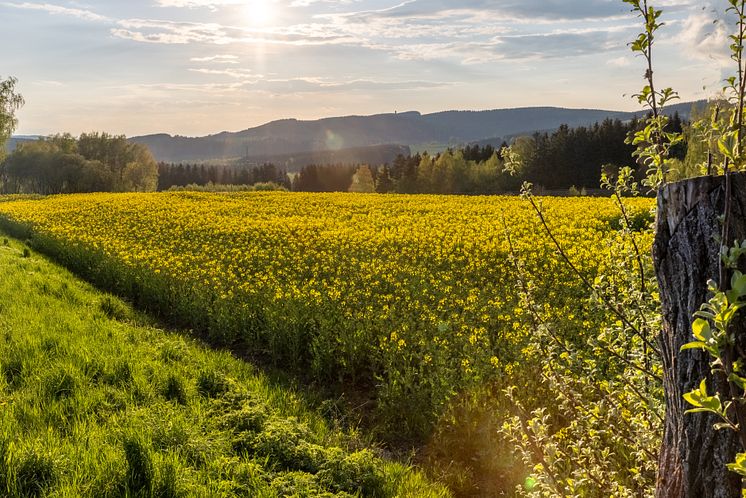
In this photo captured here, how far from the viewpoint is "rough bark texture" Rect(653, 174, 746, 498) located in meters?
2.05

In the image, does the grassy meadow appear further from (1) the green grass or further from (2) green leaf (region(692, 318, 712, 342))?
(2) green leaf (region(692, 318, 712, 342))

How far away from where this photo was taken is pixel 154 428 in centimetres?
504

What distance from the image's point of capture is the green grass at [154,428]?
432 cm

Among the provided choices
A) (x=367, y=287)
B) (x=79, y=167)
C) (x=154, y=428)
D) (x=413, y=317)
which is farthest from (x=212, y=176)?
(x=154, y=428)

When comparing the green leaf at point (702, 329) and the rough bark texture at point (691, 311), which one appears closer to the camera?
the green leaf at point (702, 329)

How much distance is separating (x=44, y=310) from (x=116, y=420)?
5031mm

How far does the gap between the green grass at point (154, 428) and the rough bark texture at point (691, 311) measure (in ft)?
10.3

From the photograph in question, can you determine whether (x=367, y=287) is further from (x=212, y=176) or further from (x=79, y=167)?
(x=212, y=176)

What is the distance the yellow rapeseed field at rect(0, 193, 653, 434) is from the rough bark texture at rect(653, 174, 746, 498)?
1.38 m

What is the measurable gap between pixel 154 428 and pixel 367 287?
5868 millimetres

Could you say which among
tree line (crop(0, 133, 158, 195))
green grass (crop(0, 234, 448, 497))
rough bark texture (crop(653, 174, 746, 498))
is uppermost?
tree line (crop(0, 133, 158, 195))

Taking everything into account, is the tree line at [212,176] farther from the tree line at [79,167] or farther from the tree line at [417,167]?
the tree line at [79,167]

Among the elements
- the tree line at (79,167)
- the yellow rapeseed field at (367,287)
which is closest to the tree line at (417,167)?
the tree line at (79,167)

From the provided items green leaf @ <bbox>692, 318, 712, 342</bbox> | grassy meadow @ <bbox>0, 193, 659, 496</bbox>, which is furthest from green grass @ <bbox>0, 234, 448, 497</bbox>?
green leaf @ <bbox>692, 318, 712, 342</bbox>
